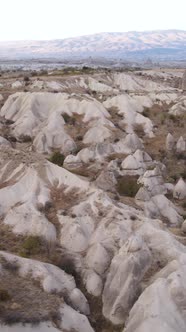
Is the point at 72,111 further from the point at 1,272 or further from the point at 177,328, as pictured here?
the point at 177,328

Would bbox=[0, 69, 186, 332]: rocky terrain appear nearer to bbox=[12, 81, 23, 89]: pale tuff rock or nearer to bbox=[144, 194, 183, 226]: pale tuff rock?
bbox=[144, 194, 183, 226]: pale tuff rock

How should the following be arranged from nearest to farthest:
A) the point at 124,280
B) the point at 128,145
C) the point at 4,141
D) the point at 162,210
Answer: the point at 124,280, the point at 162,210, the point at 4,141, the point at 128,145

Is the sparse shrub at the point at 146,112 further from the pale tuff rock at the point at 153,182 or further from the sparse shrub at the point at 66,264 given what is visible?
the sparse shrub at the point at 66,264

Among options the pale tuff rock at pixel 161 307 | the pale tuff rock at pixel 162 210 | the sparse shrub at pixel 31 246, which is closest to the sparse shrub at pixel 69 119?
the pale tuff rock at pixel 162 210

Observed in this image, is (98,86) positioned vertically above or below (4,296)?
below

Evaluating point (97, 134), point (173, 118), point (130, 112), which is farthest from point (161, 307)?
point (173, 118)

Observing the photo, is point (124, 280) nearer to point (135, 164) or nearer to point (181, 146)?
point (135, 164)
